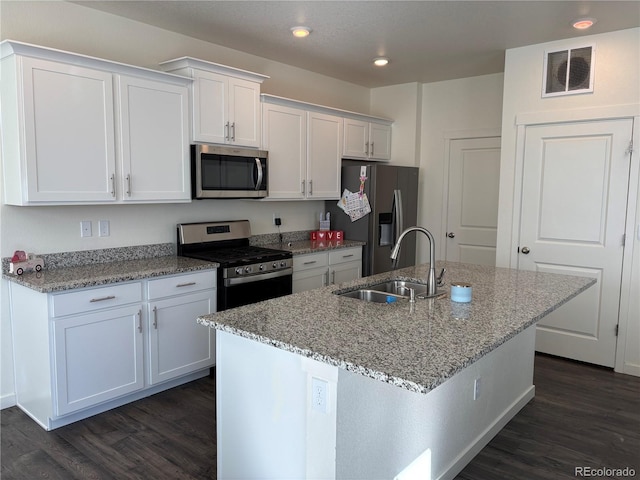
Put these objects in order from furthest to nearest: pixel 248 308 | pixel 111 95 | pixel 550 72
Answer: pixel 550 72
pixel 111 95
pixel 248 308

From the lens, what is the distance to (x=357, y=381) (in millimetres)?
1624

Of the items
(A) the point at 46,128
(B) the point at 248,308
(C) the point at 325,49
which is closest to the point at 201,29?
(C) the point at 325,49

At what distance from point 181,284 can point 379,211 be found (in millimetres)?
2308

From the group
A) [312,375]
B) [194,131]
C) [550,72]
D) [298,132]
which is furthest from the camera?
[298,132]

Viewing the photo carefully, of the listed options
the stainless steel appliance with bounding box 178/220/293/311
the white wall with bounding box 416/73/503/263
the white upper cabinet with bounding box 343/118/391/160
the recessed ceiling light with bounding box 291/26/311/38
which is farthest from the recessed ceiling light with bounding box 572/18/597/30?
the stainless steel appliance with bounding box 178/220/293/311

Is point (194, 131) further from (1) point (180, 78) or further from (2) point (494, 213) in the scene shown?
(2) point (494, 213)

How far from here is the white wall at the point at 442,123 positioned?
4.98 metres

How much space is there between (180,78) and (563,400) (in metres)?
3.48

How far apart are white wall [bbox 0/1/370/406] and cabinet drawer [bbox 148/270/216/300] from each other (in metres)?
0.57

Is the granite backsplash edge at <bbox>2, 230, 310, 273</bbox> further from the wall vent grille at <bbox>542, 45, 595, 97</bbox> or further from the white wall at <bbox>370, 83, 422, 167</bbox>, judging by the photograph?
the wall vent grille at <bbox>542, 45, 595, 97</bbox>

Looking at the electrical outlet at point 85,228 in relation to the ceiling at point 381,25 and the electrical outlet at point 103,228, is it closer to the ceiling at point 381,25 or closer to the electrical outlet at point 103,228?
the electrical outlet at point 103,228

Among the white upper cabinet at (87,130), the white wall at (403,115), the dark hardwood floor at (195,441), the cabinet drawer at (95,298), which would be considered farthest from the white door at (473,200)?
the cabinet drawer at (95,298)

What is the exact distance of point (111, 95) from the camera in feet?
9.87

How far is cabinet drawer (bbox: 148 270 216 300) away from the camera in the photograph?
310cm
